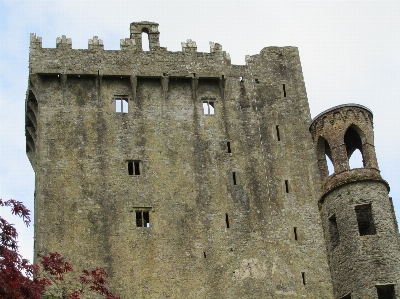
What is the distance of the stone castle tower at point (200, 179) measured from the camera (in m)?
38.2

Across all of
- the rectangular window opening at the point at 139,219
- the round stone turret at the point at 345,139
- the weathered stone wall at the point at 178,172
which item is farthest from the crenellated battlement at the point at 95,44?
the round stone turret at the point at 345,139

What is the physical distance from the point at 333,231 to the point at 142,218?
8833mm

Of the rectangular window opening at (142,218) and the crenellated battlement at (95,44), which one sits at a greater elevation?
the crenellated battlement at (95,44)

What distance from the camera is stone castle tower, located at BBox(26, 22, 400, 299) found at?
3825cm

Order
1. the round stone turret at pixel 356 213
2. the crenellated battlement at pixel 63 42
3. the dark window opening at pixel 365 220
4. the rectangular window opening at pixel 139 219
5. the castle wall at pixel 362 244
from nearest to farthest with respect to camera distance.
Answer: the castle wall at pixel 362 244 → the round stone turret at pixel 356 213 → the dark window opening at pixel 365 220 → the rectangular window opening at pixel 139 219 → the crenellated battlement at pixel 63 42

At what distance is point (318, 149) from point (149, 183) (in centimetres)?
844

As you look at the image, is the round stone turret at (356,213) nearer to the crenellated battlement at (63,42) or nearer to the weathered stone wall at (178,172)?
the weathered stone wall at (178,172)

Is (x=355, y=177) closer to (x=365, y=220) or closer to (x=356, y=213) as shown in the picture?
(x=356, y=213)

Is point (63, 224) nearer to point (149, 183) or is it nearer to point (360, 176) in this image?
point (149, 183)

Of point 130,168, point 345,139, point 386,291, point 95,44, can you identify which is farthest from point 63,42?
point 386,291

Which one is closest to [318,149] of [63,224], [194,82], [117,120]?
[194,82]

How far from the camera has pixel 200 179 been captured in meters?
41.2

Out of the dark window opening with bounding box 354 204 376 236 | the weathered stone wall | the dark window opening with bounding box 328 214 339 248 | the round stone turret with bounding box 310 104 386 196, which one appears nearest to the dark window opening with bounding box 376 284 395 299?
the dark window opening with bounding box 354 204 376 236

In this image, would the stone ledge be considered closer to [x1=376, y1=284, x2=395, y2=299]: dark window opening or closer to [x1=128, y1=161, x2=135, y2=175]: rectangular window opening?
[x1=376, y1=284, x2=395, y2=299]: dark window opening
